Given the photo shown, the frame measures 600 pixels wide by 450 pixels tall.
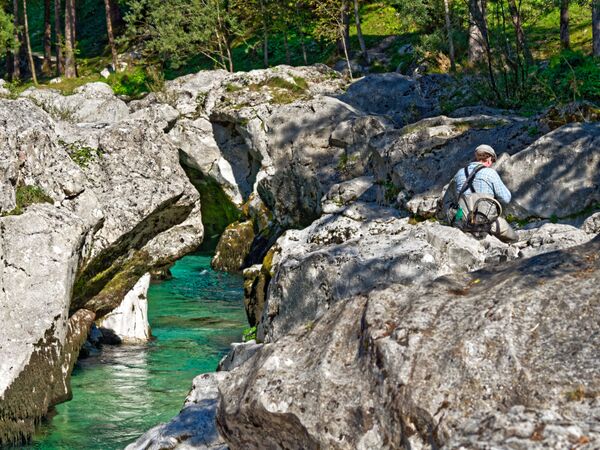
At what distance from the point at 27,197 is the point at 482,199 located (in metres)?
7.24

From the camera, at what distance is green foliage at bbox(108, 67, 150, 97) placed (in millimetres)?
48688

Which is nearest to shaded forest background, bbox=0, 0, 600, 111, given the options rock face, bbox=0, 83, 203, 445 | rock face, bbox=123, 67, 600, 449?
rock face, bbox=123, 67, 600, 449

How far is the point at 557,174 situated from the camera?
→ 1474cm

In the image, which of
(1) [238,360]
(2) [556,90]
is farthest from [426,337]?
(2) [556,90]

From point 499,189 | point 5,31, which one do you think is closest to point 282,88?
point 499,189

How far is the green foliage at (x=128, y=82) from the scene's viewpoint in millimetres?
48688

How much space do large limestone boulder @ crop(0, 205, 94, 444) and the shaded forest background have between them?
1230 cm

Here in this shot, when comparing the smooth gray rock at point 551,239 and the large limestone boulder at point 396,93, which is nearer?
the smooth gray rock at point 551,239

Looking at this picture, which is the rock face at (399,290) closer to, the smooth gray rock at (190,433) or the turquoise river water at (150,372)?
the smooth gray rock at (190,433)

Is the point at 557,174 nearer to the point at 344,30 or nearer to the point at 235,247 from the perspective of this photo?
the point at 235,247

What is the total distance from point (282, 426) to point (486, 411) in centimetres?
144

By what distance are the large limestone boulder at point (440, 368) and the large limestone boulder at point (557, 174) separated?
8.69 m

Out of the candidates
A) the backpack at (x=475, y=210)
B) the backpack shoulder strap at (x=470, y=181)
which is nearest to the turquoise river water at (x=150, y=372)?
the backpack at (x=475, y=210)

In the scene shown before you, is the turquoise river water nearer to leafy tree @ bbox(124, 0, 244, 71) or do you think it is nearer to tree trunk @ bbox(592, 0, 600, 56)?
tree trunk @ bbox(592, 0, 600, 56)
